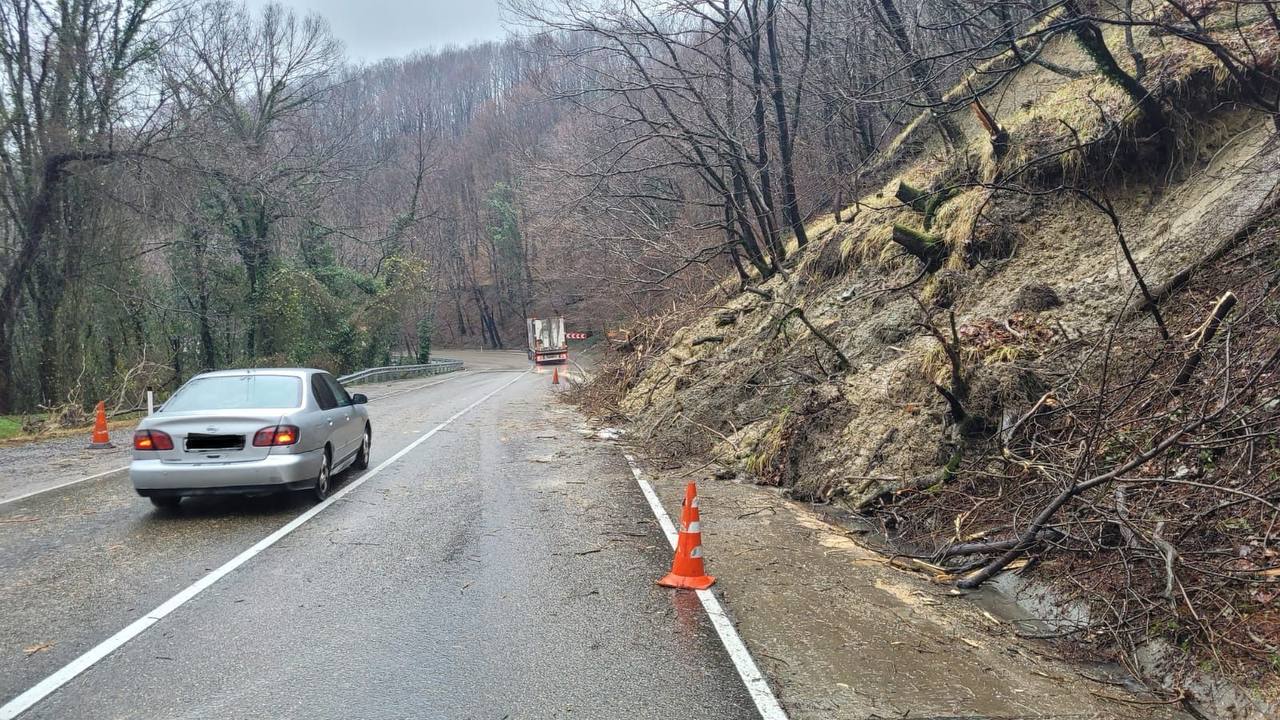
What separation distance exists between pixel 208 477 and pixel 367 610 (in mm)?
3468

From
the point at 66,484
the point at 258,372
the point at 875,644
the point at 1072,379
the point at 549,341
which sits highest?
the point at 549,341

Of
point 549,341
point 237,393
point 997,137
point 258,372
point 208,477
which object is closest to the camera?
point 208,477

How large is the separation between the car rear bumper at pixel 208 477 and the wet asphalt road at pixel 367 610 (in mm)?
342

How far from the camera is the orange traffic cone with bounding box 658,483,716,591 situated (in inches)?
239

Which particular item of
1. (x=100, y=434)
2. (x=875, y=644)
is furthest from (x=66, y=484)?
(x=875, y=644)

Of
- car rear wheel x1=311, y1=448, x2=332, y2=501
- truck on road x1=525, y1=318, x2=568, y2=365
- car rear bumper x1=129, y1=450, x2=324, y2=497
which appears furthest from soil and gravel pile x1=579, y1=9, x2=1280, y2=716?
truck on road x1=525, y1=318, x2=568, y2=365

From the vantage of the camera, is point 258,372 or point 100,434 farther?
point 100,434

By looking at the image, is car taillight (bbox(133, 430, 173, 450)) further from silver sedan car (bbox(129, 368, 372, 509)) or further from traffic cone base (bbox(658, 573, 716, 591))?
traffic cone base (bbox(658, 573, 716, 591))

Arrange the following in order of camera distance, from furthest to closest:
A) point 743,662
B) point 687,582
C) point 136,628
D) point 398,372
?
point 398,372 → point 687,582 → point 136,628 → point 743,662

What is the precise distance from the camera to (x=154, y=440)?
802 centimetres

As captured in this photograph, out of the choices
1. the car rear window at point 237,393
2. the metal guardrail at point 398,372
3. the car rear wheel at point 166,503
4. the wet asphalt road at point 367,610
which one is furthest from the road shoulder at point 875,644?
the metal guardrail at point 398,372

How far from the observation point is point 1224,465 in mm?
5492

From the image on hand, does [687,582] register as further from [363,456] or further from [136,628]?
[363,456]

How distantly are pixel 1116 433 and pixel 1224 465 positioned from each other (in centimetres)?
98
